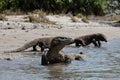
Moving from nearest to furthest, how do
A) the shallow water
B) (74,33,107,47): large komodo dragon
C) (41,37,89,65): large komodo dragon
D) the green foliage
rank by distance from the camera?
the shallow water → (41,37,89,65): large komodo dragon → (74,33,107,47): large komodo dragon → the green foliage

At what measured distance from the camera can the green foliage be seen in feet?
124

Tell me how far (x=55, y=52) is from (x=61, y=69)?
703 millimetres

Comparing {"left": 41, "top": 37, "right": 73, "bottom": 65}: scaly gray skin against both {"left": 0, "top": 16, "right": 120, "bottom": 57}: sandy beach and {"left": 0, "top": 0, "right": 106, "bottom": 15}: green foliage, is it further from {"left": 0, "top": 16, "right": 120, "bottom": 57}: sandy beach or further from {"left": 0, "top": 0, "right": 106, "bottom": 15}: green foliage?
{"left": 0, "top": 0, "right": 106, "bottom": 15}: green foliage

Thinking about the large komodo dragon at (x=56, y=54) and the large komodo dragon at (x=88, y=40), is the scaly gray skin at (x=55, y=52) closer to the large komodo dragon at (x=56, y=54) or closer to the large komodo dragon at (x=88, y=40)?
the large komodo dragon at (x=56, y=54)

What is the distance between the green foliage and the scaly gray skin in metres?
23.5

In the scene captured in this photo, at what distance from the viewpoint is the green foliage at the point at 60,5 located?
3767cm

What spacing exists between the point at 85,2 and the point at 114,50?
22.3 metres

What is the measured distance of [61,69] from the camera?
1241 centimetres

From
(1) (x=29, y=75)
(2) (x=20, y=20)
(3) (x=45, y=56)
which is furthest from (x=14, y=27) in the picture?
(1) (x=29, y=75)

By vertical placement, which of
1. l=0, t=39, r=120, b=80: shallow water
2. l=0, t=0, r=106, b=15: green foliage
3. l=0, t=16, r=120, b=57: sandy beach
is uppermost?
l=0, t=39, r=120, b=80: shallow water

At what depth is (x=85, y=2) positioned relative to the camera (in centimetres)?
4050

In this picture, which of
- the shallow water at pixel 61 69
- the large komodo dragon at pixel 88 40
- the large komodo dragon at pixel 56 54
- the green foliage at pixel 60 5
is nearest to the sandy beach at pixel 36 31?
the large komodo dragon at pixel 88 40

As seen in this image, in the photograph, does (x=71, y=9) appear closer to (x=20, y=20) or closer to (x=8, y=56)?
(x=20, y=20)

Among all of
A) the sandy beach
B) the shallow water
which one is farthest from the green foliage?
the shallow water
